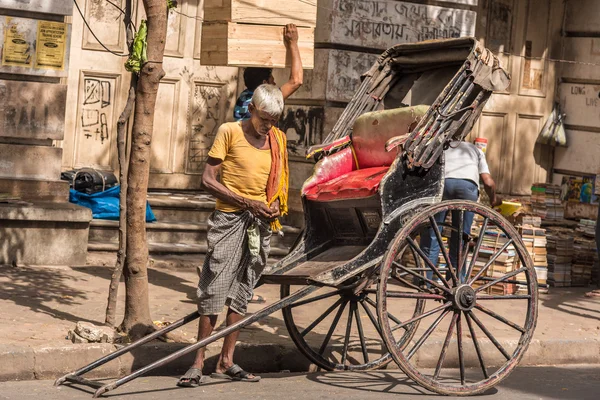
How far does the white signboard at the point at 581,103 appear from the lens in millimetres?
13258

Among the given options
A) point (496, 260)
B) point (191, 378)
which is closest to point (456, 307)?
point (191, 378)

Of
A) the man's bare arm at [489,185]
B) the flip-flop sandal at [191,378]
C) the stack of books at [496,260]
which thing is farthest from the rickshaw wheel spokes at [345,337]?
the stack of books at [496,260]

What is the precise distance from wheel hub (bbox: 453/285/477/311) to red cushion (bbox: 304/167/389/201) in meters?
0.82

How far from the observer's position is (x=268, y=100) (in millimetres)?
6656

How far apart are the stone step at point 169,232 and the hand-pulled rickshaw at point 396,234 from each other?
284cm

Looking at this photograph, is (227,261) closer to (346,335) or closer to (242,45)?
(346,335)

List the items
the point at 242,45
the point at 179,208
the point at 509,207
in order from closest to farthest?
the point at 242,45 < the point at 509,207 < the point at 179,208

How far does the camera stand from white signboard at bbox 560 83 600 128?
13.3m

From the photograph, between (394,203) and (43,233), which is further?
(43,233)

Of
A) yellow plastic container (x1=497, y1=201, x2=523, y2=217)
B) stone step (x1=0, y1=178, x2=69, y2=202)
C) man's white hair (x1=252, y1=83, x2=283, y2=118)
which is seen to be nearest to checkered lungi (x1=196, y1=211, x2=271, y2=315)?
man's white hair (x1=252, y1=83, x2=283, y2=118)

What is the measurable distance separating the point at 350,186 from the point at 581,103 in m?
7.05

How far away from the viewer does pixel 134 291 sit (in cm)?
752

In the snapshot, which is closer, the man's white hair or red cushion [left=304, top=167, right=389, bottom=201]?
the man's white hair

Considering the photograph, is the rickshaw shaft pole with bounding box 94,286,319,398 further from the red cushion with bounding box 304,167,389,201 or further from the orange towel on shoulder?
the red cushion with bounding box 304,167,389,201
